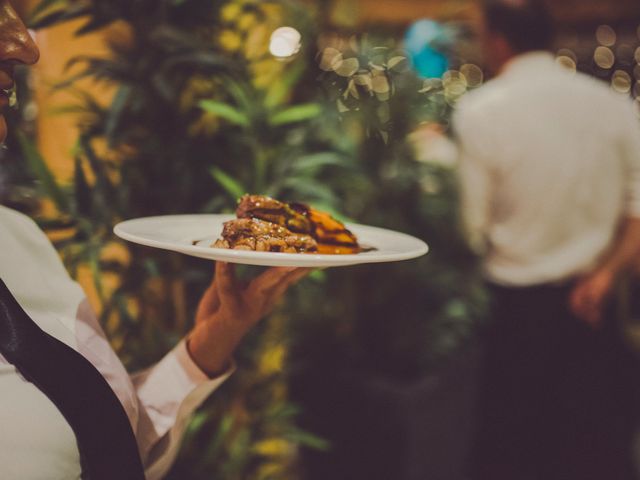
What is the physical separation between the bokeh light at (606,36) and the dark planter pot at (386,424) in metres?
6.35

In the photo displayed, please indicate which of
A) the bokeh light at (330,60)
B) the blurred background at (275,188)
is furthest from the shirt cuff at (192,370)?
the bokeh light at (330,60)

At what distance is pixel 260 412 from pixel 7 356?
1350mm

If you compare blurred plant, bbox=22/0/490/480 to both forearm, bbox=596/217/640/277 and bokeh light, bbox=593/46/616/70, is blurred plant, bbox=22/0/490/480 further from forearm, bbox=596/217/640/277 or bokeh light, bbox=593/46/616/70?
bokeh light, bbox=593/46/616/70

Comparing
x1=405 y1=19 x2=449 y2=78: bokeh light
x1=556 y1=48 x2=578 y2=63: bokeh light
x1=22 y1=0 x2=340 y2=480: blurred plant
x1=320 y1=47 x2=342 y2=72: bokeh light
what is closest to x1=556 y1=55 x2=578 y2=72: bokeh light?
x1=556 y1=48 x2=578 y2=63: bokeh light

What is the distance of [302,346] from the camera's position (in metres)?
2.84

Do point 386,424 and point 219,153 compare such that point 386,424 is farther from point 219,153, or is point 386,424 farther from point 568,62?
point 568,62

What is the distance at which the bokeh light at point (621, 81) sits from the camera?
7781 millimetres

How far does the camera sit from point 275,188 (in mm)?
1716

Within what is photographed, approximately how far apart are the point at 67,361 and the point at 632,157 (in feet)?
7.11

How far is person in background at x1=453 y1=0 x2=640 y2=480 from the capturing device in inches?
90.9

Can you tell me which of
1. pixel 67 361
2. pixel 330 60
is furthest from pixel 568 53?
pixel 67 361

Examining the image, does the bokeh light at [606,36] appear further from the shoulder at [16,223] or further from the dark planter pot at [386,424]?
the shoulder at [16,223]

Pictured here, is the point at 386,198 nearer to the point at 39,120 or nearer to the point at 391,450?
the point at 391,450

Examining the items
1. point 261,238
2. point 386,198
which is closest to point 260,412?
point 386,198
